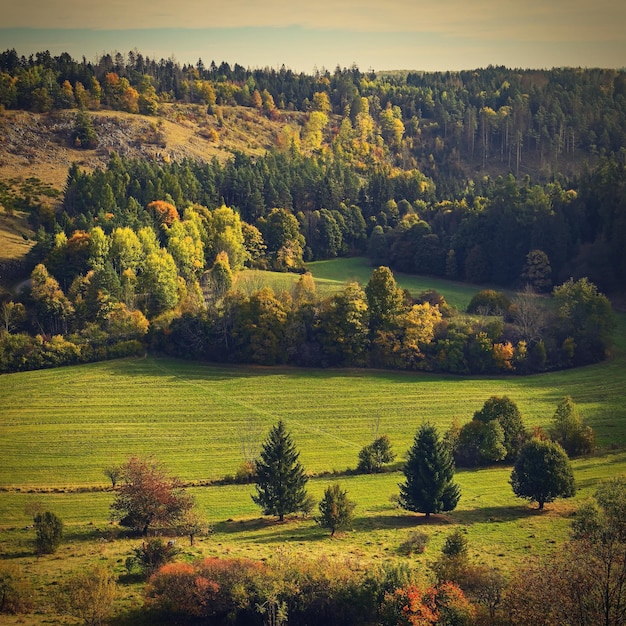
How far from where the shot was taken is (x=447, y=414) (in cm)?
6875

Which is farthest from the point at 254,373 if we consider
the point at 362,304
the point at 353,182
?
the point at 353,182

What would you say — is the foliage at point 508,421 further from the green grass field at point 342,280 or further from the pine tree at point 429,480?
the green grass field at point 342,280

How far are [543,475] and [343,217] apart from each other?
3493 inches

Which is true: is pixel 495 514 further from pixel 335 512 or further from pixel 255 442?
pixel 255 442

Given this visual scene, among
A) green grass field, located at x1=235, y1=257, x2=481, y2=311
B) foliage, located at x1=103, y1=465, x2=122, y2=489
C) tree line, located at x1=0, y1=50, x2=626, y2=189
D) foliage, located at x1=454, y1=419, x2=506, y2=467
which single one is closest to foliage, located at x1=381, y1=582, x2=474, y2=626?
foliage, located at x1=454, y1=419, x2=506, y2=467

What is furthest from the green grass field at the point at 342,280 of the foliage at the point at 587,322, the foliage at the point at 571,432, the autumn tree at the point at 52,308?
the foliage at the point at 571,432

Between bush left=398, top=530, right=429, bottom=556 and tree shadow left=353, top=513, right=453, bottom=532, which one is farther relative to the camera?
tree shadow left=353, top=513, right=453, bottom=532

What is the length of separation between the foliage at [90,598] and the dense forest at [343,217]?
44877 millimetres

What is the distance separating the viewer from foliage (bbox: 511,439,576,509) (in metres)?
51.0

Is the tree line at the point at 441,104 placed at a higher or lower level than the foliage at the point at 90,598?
higher

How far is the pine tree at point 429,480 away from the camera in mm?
50469

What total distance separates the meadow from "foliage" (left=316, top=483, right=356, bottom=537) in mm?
899

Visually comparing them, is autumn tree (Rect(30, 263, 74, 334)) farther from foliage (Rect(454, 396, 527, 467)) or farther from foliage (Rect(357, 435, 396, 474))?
foliage (Rect(454, 396, 527, 467))

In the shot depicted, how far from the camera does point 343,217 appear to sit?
135875mm
